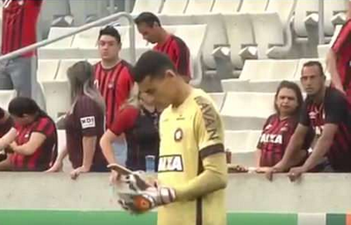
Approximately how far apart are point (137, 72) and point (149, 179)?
531 millimetres

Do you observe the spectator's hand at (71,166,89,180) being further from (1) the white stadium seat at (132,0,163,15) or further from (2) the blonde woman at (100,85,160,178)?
(1) the white stadium seat at (132,0,163,15)

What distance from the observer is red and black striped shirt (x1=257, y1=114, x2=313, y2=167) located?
10648mm

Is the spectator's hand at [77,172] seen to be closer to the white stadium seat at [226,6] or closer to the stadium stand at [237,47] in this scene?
the stadium stand at [237,47]

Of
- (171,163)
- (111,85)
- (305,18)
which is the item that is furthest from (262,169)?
(305,18)

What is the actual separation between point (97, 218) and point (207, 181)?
3077 millimetres

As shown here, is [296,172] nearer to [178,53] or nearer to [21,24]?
[178,53]

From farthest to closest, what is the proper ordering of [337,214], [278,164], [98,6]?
[98,6]
[278,164]
[337,214]

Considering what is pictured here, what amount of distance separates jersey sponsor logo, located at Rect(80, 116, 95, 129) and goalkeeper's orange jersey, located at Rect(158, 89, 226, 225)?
3474 mm

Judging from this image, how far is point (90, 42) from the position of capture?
14.5 m

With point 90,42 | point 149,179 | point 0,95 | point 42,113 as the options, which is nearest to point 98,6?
point 90,42

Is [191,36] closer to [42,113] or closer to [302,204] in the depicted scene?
[42,113]

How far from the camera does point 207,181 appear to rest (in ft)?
25.1

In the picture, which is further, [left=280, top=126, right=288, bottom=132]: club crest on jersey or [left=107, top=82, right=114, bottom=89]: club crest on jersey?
[left=107, top=82, right=114, bottom=89]: club crest on jersey

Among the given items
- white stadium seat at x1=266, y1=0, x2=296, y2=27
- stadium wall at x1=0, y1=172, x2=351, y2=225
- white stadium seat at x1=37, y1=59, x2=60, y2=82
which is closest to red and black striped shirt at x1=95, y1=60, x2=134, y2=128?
stadium wall at x1=0, y1=172, x2=351, y2=225
